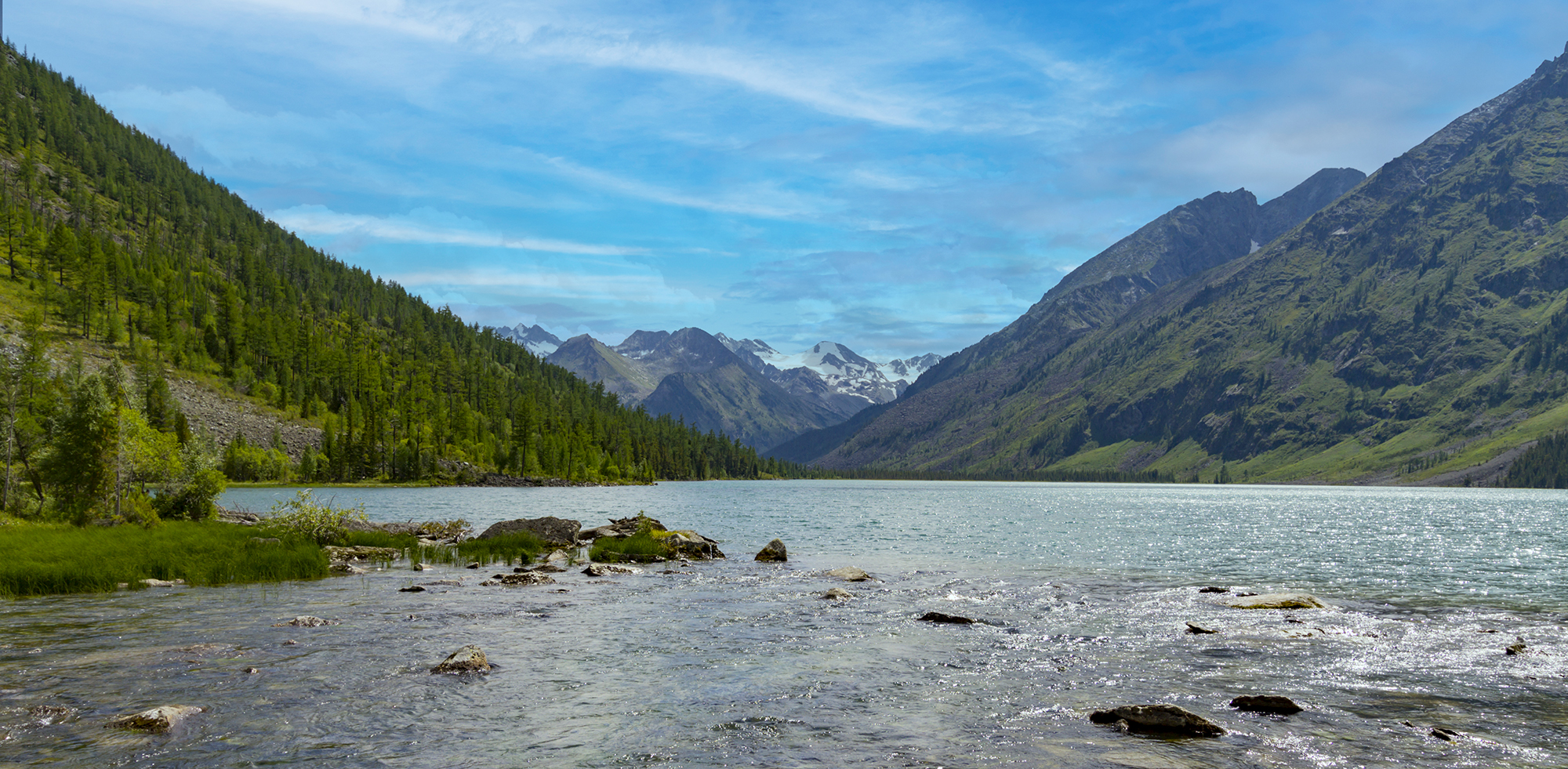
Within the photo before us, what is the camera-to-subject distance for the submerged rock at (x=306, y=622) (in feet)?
98.6

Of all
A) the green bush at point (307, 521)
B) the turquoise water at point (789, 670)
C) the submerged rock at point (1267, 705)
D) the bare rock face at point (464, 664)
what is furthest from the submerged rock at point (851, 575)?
the green bush at point (307, 521)

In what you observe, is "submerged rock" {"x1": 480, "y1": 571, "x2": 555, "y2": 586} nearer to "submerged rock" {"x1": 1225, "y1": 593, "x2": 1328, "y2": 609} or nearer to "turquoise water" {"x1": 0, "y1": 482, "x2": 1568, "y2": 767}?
"turquoise water" {"x1": 0, "y1": 482, "x2": 1568, "y2": 767}

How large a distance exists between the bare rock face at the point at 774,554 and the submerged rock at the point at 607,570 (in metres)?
9.98

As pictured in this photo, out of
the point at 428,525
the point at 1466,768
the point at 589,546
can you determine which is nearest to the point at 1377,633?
the point at 1466,768

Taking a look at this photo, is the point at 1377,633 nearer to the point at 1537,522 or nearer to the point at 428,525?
the point at 428,525

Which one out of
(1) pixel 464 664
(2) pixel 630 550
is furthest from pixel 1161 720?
(2) pixel 630 550

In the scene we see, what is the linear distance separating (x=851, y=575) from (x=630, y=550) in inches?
671

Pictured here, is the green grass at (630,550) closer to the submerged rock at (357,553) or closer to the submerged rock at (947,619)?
the submerged rock at (357,553)

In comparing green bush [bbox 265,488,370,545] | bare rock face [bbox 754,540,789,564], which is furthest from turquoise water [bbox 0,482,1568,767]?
green bush [bbox 265,488,370,545]

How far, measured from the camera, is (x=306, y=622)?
30531mm

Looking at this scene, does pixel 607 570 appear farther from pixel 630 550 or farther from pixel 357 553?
pixel 357 553

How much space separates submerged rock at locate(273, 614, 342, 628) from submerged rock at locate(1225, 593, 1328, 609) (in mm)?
39110

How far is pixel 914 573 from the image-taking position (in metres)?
52.0

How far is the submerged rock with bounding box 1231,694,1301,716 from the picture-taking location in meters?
20.9
